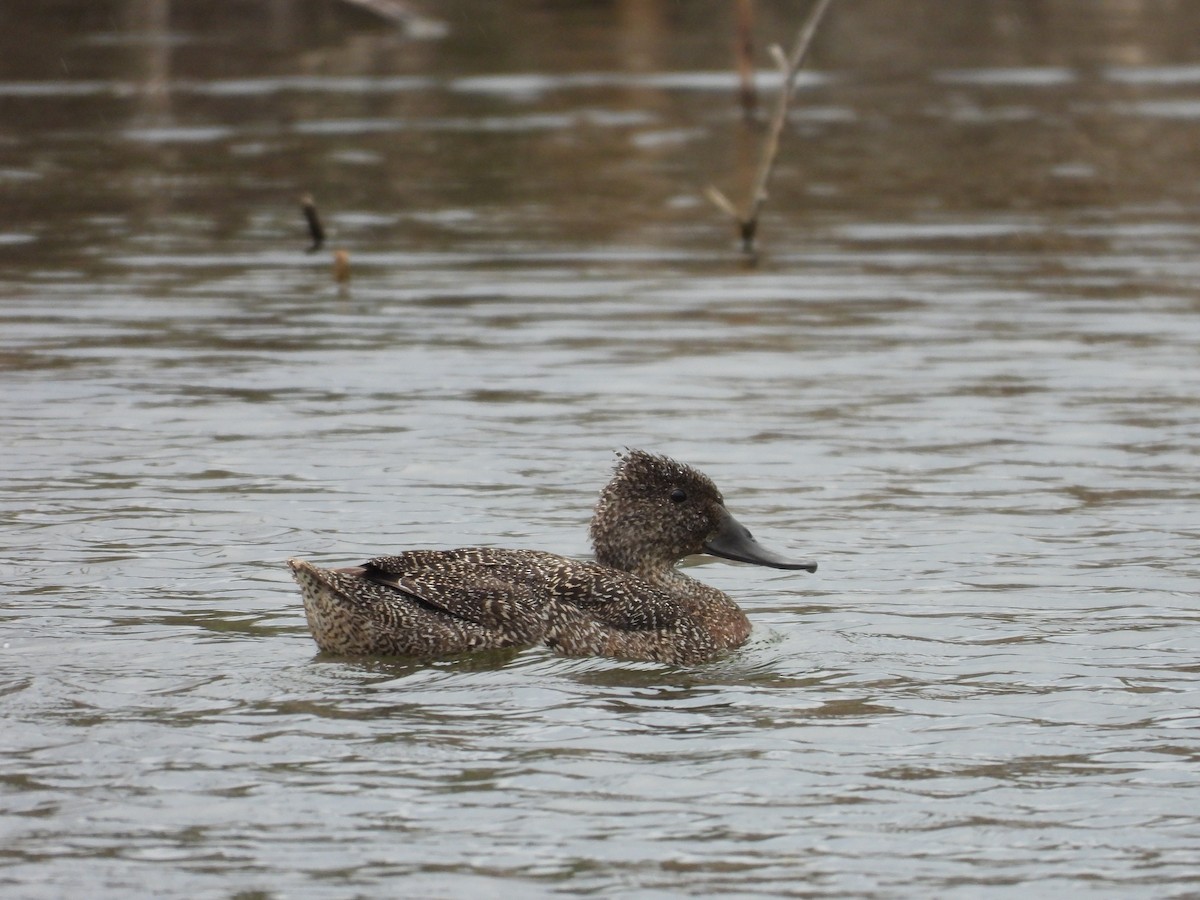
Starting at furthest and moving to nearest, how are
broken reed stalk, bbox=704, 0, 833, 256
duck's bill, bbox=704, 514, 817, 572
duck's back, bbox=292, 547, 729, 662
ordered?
broken reed stalk, bbox=704, 0, 833, 256 → duck's bill, bbox=704, 514, 817, 572 → duck's back, bbox=292, 547, 729, 662

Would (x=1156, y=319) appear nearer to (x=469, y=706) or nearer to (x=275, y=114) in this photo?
(x=469, y=706)

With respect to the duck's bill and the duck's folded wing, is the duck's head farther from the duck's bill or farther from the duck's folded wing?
the duck's folded wing

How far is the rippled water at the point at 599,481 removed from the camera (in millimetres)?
7551

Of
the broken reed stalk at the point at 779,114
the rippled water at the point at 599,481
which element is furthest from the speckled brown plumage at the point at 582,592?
the broken reed stalk at the point at 779,114

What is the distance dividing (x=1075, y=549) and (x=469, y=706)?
4.16m

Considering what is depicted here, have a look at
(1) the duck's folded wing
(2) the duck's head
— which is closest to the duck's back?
(1) the duck's folded wing

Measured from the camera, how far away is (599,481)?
13297mm

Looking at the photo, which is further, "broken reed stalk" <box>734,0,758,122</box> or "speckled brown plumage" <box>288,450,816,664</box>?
"broken reed stalk" <box>734,0,758,122</box>

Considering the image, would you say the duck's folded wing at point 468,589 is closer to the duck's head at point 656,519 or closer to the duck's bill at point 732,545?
the duck's head at point 656,519

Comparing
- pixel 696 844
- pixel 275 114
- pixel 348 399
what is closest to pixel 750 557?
pixel 696 844

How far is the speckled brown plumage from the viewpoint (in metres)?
9.38

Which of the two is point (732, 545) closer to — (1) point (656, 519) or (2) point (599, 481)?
(1) point (656, 519)

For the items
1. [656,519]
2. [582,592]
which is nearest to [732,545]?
[656,519]

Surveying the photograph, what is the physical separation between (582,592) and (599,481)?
3.56 metres
